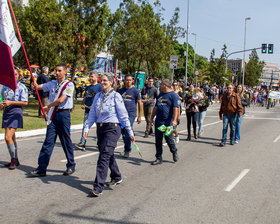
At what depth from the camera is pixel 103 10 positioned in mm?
18672

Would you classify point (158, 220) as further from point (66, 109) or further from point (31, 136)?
point (31, 136)

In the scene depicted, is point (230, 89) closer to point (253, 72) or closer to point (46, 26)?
point (46, 26)

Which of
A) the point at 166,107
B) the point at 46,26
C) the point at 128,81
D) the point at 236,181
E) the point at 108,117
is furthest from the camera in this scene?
the point at 46,26

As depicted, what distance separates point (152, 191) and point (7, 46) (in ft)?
10.9

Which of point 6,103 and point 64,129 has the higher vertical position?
point 6,103

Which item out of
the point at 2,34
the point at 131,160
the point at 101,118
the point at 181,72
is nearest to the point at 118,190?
the point at 101,118

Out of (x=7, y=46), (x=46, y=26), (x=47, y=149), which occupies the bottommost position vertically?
(x=47, y=149)

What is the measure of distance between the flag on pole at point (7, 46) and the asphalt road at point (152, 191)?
1.79 meters

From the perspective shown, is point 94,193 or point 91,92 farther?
point 91,92

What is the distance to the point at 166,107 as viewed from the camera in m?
7.55

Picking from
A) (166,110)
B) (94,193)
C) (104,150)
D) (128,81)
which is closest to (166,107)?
(166,110)

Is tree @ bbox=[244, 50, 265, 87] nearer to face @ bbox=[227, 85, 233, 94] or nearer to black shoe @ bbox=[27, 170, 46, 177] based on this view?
face @ bbox=[227, 85, 233, 94]

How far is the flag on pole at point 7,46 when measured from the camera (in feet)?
18.9

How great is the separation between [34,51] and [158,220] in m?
16.9
